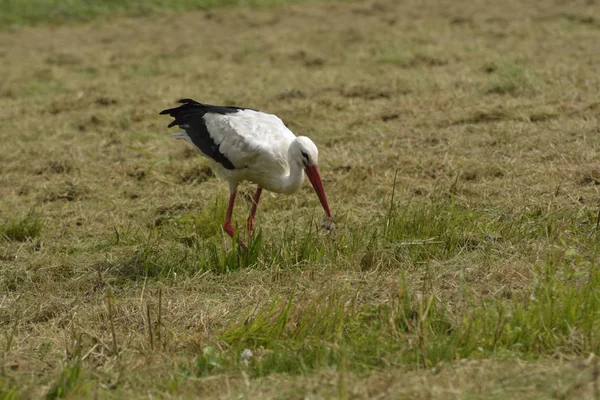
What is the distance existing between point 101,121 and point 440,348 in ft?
21.3

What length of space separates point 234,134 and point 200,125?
550mm

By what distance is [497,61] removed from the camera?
405 inches

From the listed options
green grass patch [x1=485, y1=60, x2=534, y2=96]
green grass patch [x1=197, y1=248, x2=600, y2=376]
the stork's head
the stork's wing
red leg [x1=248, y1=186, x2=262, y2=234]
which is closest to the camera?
green grass patch [x1=197, y1=248, x2=600, y2=376]

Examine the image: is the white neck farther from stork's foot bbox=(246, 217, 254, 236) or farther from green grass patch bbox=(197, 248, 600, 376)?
green grass patch bbox=(197, 248, 600, 376)

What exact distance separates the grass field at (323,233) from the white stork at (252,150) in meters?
0.32

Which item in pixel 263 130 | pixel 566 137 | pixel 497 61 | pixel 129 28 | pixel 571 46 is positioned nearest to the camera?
pixel 263 130

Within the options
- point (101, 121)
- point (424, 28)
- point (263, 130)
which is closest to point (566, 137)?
point (263, 130)

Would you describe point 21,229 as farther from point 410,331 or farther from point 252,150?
point 410,331

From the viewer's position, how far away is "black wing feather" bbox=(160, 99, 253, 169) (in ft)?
20.3

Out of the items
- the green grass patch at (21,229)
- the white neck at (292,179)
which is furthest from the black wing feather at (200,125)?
the green grass patch at (21,229)

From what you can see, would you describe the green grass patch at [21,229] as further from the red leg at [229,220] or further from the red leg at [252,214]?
the red leg at [252,214]

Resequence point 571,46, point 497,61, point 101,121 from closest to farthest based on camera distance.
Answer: point 101,121
point 497,61
point 571,46

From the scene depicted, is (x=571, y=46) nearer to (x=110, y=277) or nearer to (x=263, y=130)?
(x=263, y=130)

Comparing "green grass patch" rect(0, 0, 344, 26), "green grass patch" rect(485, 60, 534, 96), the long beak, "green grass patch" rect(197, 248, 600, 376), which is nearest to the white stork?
the long beak
